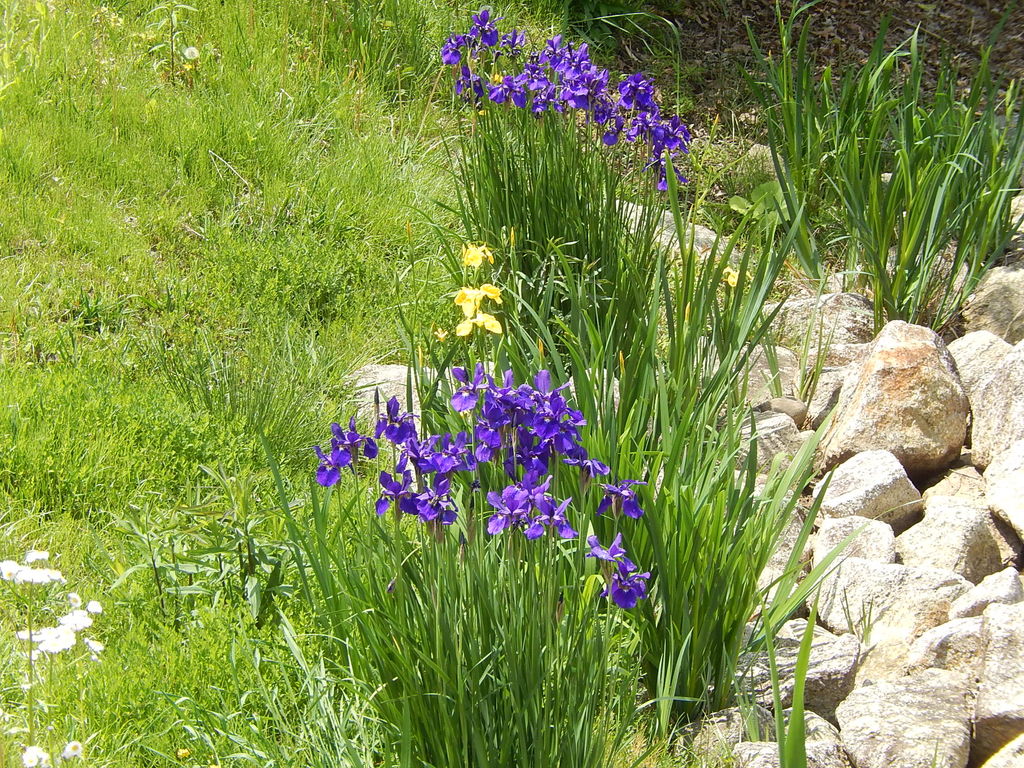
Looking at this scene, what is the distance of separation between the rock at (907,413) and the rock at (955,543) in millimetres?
393

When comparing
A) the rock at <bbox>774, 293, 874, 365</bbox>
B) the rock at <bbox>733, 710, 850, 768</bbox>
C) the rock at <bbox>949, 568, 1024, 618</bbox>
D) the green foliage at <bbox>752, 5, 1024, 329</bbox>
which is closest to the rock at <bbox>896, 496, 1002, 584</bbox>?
the rock at <bbox>949, 568, 1024, 618</bbox>

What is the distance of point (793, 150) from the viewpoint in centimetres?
479

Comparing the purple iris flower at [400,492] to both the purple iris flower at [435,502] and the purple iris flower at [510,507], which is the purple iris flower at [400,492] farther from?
the purple iris flower at [510,507]

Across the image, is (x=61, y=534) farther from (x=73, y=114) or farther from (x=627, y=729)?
(x=73, y=114)

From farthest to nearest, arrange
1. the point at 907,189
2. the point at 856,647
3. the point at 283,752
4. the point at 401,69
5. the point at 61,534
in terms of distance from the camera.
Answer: the point at 401,69 < the point at 907,189 < the point at 61,534 < the point at 856,647 < the point at 283,752

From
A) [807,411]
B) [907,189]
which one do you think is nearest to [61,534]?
[807,411]

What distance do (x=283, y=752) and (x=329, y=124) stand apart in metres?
3.40

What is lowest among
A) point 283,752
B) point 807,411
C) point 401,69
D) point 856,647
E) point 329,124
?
point 283,752

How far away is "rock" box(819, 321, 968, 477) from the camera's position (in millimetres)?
3502

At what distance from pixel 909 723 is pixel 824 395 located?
1771 millimetres

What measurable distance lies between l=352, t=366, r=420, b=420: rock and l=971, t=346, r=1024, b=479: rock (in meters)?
1.89

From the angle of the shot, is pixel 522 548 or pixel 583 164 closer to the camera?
pixel 522 548

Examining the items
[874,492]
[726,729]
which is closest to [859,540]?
[874,492]

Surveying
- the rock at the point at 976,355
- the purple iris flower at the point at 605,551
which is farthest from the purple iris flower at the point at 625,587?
the rock at the point at 976,355
